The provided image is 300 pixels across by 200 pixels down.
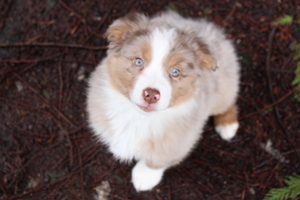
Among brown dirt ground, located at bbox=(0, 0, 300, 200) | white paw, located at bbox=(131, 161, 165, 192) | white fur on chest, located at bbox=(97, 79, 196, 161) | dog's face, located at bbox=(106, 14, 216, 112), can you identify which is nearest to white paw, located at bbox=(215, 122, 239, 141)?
brown dirt ground, located at bbox=(0, 0, 300, 200)

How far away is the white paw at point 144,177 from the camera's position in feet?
12.5

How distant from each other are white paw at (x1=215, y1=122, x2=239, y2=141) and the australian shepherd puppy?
0.45 m

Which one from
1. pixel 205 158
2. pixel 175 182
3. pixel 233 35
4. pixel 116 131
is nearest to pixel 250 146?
pixel 205 158

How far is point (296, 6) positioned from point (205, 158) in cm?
252

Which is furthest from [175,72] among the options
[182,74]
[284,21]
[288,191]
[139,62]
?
[284,21]

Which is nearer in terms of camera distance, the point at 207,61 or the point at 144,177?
the point at 207,61

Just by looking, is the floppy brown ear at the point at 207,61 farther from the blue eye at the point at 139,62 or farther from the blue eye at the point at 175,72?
the blue eye at the point at 139,62

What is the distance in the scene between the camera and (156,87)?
2.51 m

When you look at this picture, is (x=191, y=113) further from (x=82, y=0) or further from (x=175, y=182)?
(x=82, y=0)

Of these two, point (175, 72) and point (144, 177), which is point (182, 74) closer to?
point (175, 72)

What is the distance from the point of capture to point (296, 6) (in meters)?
4.69

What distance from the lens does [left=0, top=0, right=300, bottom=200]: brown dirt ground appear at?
4.04m

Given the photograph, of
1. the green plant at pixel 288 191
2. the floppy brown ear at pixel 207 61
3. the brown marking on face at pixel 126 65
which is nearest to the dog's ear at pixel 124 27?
the brown marking on face at pixel 126 65

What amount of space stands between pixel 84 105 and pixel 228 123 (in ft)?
6.12
